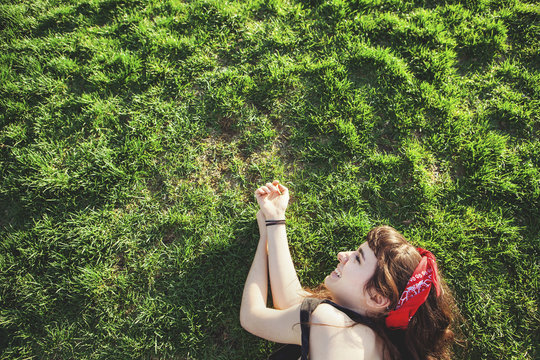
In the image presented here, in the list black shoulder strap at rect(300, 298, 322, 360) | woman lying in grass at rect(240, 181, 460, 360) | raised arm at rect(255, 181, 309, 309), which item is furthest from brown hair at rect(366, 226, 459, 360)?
raised arm at rect(255, 181, 309, 309)

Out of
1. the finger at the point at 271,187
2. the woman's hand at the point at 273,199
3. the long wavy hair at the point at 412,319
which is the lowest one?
the long wavy hair at the point at 412,319

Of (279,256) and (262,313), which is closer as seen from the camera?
(262,313)

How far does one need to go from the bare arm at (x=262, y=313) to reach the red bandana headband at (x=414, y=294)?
0.61 m

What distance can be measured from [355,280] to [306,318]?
402mm

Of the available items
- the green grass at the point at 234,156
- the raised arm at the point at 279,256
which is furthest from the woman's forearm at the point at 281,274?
the green grass at the point at 234,156

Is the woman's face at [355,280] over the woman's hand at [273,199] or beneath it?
beneath

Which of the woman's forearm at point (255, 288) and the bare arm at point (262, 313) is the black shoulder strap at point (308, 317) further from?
the woman's forearm at point (255, 288)

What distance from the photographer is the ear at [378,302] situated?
74.4 inches

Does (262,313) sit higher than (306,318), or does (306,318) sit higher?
(306,318)

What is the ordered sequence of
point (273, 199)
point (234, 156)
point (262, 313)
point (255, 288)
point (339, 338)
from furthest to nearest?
point (234, 156), point (273, 199), point (255, 288), point (262, 313), point (339, 338)

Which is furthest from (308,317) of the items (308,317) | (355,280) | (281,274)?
(281,274)

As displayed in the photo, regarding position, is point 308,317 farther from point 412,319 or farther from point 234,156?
point 234,156

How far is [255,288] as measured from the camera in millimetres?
2381

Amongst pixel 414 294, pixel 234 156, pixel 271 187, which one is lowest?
pixel 414 294
